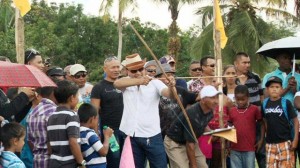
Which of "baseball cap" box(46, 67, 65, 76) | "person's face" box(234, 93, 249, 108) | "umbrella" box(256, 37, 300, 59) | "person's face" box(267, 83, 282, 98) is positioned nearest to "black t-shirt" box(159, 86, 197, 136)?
"person's face" box(234, 93, 249, 108)

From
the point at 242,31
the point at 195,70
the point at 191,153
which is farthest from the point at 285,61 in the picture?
the point at 242,31

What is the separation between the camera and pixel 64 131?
6.63 metres

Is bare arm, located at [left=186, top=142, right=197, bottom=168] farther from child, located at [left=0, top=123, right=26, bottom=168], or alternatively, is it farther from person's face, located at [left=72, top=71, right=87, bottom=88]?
child, located at [left=0, top=123, right=26, bottom=168]

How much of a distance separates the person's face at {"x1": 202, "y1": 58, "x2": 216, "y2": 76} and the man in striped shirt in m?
2.89

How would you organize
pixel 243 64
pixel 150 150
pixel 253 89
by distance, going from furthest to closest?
pixel 243 64, pixel 253 89, pixel 150 150

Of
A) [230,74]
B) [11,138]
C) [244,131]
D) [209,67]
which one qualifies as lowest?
[244,131]

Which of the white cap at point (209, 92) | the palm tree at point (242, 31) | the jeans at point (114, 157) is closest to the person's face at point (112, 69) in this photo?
the jeans at point (114, 157)

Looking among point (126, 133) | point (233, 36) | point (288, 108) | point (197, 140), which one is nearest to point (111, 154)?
point (126, 133)

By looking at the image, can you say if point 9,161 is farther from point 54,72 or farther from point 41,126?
point 54,72

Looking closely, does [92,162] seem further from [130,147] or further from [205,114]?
[205,114]

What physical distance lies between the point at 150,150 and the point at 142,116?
426 millimetres

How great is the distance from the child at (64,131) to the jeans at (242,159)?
2.98 metres

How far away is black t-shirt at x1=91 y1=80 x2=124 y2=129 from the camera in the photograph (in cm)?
847

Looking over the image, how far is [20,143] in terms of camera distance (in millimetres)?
6285
